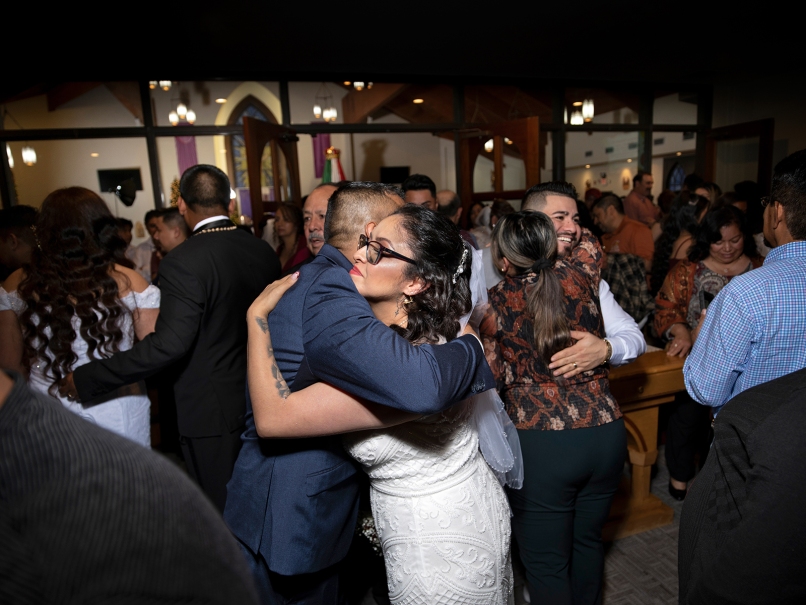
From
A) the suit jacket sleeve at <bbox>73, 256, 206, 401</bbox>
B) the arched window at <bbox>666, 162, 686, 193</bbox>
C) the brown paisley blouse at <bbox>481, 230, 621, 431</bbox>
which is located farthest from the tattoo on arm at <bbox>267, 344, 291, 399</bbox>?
the arched window at <bbox>666, 162, 686, 193</bbox>

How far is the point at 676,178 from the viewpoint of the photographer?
10367 millimetres

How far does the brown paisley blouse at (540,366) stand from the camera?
1.78 m

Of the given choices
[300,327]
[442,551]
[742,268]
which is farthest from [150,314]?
[742,268]

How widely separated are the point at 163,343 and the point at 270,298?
0.96 metres

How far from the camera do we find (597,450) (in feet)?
5.78

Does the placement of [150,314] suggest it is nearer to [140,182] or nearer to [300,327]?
[300,327]

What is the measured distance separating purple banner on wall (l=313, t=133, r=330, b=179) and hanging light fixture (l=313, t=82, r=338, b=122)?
2152mm

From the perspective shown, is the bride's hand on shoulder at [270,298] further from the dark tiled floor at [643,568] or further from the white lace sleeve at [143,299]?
the dark tiled floor at [643,568]

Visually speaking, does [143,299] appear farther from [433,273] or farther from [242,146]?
[242,146]

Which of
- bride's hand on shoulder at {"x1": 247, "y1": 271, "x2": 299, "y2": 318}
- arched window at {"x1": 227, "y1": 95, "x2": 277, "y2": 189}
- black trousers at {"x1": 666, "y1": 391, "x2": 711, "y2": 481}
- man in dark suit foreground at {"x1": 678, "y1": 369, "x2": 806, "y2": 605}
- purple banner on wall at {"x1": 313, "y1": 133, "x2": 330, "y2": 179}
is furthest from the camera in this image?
purple banner on wall at {"x1": 313, "y1": 133, "x2": 330, "y2": 179}

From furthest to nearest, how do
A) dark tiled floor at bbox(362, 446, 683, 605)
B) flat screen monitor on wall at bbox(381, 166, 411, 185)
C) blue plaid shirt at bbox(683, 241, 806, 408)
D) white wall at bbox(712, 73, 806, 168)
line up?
1. flat screen monitor on wall at bbox(381, 166, 411, 185)
2. white wall at bbox(712, 73, 806, 168)
3. dark tiled floor at bbox(362, 446, 683, 605)
4. blue plaid shirt at bbox(683, 241, 806, 408)

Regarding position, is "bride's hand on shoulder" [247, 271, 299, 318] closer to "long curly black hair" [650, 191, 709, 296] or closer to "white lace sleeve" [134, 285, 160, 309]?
"white lace sleeve" [134, 285, 160, 309]

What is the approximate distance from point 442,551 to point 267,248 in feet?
5.97

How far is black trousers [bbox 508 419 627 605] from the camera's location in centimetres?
176
